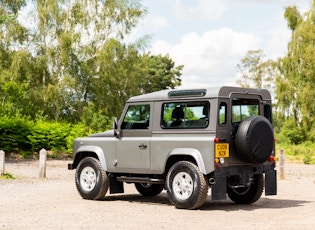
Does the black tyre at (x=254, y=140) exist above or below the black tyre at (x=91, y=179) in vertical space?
above

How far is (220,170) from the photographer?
12672mm

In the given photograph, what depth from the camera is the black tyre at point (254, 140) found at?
12758mm

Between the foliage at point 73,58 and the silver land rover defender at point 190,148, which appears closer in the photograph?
the silver land rover defender at point 190,148

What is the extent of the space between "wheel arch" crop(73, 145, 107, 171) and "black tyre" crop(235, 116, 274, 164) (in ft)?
10.8

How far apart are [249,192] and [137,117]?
2.94 meters

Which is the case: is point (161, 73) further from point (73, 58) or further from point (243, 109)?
point (243, 109)

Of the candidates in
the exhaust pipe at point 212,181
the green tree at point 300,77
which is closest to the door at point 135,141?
the exhaust pipe at point 212,181

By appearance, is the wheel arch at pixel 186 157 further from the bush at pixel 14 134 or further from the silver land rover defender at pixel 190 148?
the bush at pixel 14 134

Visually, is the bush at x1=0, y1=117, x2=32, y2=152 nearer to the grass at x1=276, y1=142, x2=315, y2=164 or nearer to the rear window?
the grass at x1=276, y1=142, x2=315, y2=164

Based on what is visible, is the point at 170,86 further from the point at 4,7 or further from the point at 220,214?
the point at 220,214

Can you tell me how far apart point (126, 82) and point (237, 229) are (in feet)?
127

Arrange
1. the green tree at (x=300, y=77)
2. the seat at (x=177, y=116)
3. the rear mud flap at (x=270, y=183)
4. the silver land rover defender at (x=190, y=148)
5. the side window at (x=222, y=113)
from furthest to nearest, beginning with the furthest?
the green tree at (x=300, y=77), the rear mud flap at (x=270, y=183), the seat at (x=177, y=116), the side window at (x=222, y=113), the silver land rover defender at (x=190, y=148)

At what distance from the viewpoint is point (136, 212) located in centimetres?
1248

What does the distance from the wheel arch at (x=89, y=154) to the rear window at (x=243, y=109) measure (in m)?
3.27
